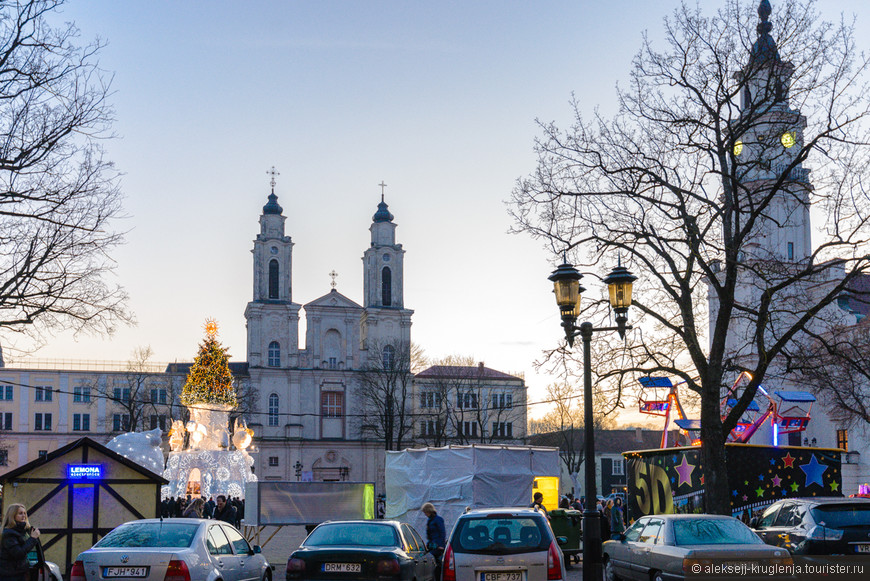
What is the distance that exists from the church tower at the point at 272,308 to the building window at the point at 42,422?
2016 cm

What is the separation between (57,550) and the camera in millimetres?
18484

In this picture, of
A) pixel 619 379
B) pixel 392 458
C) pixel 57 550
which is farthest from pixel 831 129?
pixel 57 550

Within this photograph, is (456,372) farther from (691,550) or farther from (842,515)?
(691,550)

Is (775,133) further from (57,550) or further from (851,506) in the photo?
(57,550)

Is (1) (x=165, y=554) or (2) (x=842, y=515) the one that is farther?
(2) (x=842, y=515)

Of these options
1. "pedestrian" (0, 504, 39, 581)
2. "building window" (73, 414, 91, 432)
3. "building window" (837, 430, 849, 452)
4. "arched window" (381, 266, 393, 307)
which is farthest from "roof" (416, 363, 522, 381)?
"pedestrian" (0, 504, 39, 581)

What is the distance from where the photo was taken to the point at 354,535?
1424 centimetres

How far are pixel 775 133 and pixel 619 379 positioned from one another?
6.63 meters

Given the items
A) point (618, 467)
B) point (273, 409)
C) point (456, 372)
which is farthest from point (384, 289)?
point (618, 467)

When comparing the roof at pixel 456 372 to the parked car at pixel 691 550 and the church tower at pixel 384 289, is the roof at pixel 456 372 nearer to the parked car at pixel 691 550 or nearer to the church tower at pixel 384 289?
the church tower at pixel 384 289

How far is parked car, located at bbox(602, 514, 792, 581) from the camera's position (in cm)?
1294

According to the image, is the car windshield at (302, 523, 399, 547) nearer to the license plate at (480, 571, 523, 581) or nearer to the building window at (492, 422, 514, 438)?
the license plate at (480, 571, 523, 581)

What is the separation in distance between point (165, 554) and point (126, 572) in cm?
53

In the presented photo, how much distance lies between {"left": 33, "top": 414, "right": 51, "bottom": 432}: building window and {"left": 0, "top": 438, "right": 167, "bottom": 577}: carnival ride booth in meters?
75.7
